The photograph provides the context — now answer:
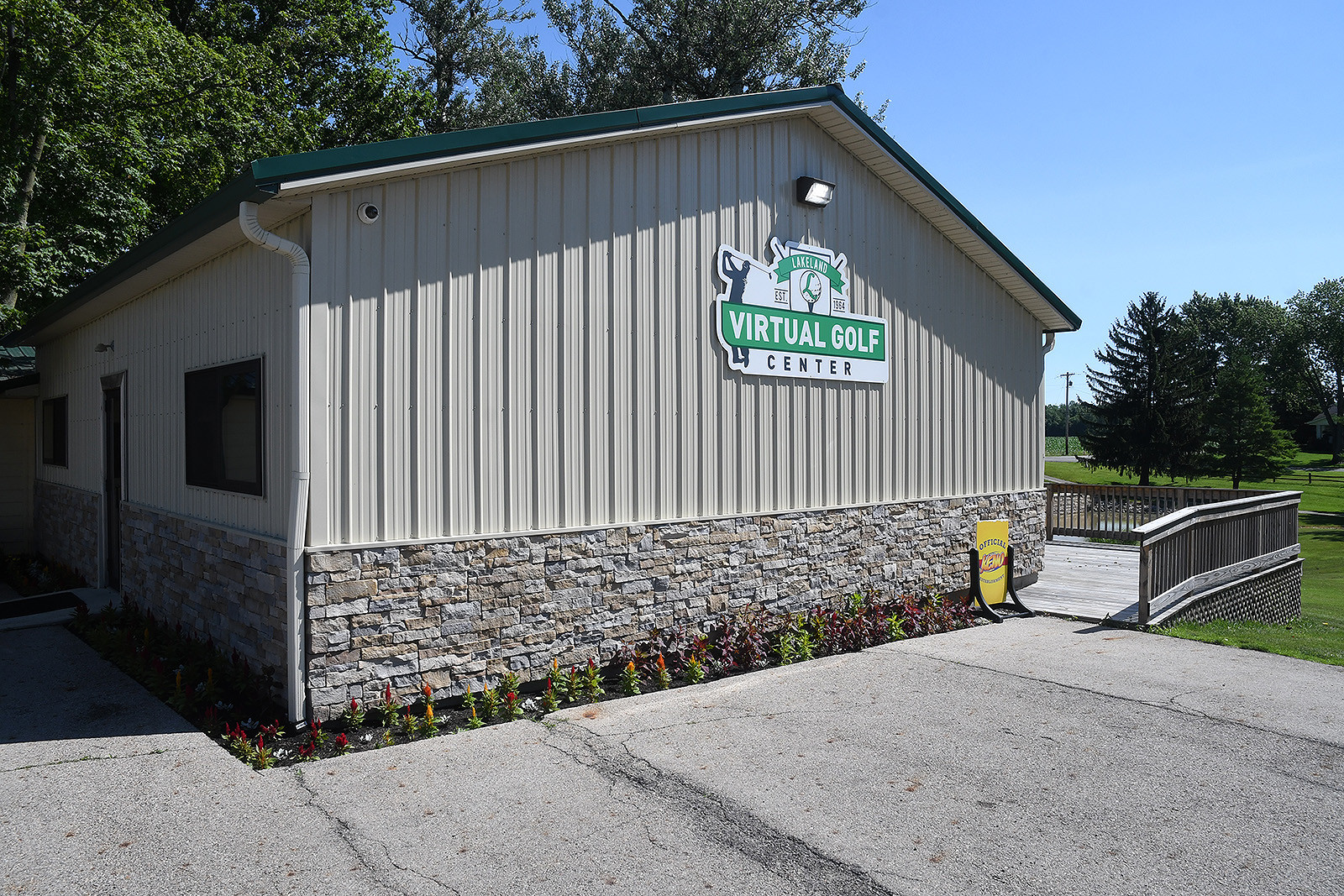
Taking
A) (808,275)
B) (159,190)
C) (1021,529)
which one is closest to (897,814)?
(808,275)

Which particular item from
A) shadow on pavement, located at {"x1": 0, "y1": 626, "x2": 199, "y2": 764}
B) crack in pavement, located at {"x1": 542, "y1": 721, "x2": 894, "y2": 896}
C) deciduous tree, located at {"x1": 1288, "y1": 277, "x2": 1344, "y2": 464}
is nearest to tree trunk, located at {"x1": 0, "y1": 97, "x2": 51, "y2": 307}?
shadow on pavement, located at {"x1": 0, "y1": 626, "x2": 199, "y2": 764}

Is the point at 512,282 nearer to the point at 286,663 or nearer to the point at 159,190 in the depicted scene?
the point at 286,663

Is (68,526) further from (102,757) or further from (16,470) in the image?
(102,757)

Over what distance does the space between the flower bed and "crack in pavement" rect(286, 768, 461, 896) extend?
655 millimetres

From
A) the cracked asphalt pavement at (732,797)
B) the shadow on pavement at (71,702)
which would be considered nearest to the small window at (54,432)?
the shadow on pavement at (71,702)

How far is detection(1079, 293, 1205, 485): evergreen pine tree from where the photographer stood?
125 feet

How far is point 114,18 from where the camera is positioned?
1630cm

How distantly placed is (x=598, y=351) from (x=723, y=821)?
3.79 m

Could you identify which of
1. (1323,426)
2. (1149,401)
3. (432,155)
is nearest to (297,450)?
(432,155)

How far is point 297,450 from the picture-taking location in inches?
219

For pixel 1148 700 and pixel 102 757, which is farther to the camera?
pixel 1148 700

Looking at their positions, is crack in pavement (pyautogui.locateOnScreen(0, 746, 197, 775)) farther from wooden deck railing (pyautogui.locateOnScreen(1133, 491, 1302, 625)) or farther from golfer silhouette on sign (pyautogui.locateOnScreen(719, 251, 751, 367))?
wooden deck railing (pyautogui.locateOnScreen(1133, 491, 1302, 625))

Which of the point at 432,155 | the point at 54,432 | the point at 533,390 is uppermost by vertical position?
the point at 432,155

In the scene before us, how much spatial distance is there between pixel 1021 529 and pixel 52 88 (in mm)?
17599
